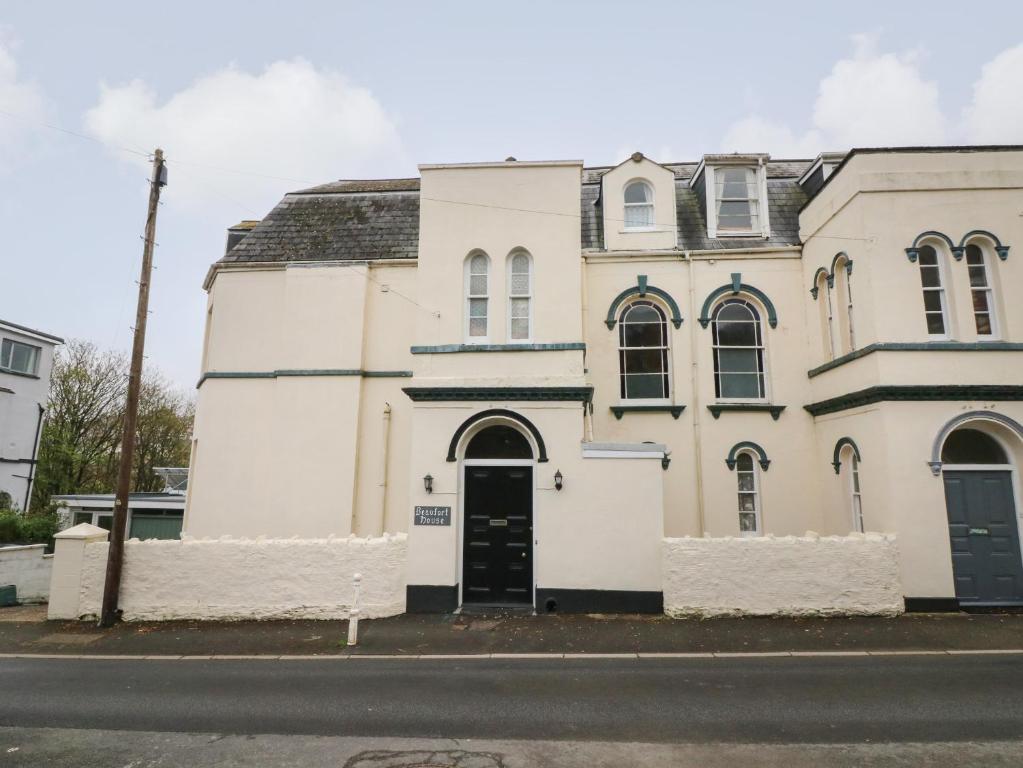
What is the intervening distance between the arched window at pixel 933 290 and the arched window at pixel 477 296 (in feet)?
28.7

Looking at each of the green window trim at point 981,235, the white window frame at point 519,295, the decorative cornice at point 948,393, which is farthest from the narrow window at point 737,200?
the white window frame at point 519,295

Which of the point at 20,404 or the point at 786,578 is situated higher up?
the point at 20,404

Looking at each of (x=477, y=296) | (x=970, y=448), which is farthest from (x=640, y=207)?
(x=970, y=448)

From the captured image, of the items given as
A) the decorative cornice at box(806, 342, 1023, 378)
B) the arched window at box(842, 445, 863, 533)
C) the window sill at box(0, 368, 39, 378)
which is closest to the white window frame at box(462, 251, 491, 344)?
the decorative cornice at box(806, 342, 1023, 378)

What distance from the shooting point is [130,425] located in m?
11.0

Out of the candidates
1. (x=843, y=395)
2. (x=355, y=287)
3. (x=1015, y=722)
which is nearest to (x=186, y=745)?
(x=1015, y=722)

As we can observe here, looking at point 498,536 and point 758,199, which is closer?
point 498,536

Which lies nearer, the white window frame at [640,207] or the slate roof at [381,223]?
the white window frame at [640,207]

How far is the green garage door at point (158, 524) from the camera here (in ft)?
66.9

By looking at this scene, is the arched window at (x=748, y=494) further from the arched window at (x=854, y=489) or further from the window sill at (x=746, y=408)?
the arched window at (x=854, y=489)

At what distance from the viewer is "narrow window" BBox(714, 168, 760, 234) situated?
14750 millimetres

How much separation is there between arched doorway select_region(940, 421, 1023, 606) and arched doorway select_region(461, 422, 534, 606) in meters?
7.83

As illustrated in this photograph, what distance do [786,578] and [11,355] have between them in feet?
102

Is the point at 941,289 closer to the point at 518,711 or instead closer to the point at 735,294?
the point at 735,294
